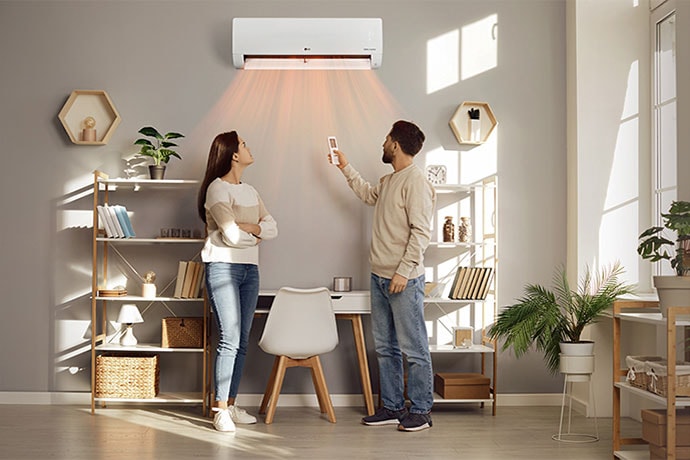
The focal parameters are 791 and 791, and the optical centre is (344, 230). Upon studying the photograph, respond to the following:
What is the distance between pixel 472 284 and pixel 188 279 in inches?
67.1

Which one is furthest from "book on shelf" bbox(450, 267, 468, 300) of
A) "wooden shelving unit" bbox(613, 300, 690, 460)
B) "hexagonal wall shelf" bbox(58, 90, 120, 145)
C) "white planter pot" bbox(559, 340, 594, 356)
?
"hexagonal wall shelf" bbox(58, 90, 120, 145)

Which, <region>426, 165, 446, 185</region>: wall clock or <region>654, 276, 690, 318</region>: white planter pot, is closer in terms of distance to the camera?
<region>654, 276, 690, 318</region>: white planter pot

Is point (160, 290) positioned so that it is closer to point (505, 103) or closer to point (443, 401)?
point (443, 401)

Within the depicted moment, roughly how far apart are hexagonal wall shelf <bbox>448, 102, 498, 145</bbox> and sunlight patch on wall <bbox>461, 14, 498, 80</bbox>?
0.69ft

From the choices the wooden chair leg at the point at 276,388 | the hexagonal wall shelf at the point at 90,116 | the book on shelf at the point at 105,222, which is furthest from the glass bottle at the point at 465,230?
the hexagonal wall shelf at the point at 90,116

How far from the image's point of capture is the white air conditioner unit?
467cm

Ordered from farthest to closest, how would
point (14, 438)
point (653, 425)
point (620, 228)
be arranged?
point (620, 228), point (14, 438), point (653, 425)

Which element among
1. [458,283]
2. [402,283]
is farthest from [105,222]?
[458,283]

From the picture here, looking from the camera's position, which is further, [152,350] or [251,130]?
[251,130]

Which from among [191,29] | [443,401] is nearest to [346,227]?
[443,401]

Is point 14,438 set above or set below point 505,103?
below

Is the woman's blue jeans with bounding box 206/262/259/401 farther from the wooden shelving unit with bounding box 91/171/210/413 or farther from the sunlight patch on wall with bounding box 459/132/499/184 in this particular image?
the sunlight patch on wall with bounding box 459/132/499/184

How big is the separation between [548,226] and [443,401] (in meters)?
1.34

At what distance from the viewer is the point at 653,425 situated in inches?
131
